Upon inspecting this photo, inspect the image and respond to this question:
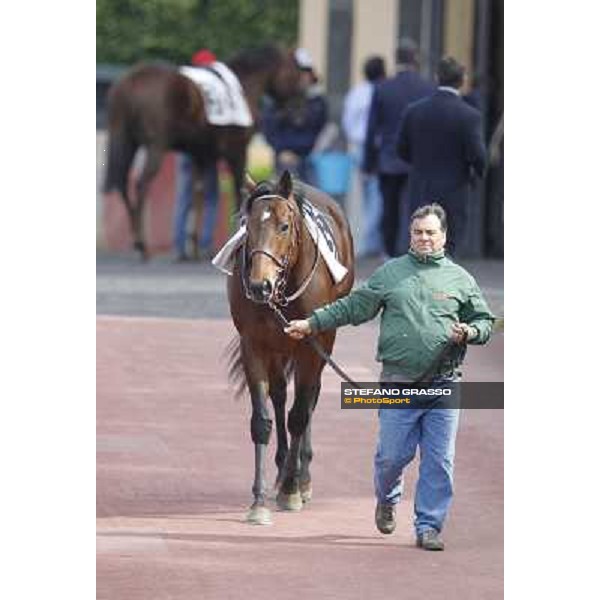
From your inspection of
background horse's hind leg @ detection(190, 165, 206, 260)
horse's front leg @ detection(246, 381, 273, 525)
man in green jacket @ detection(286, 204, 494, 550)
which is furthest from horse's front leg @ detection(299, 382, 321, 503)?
background horse's hind leg @ detection(190, 165, 206, 260)

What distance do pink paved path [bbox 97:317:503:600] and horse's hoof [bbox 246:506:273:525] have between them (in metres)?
0.05

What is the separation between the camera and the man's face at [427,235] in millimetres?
8195

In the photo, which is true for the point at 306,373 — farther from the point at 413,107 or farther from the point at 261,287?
the point at 413,107

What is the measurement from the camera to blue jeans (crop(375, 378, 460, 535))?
340 inches

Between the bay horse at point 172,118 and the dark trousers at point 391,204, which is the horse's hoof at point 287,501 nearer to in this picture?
→ the dark trousers at point 391,204

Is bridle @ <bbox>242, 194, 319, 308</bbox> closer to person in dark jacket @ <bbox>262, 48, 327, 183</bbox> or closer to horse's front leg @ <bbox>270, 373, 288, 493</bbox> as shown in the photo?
horse's front leg @ <bbox>270, 373, 288, 493</bbox>

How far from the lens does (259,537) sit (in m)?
8.95

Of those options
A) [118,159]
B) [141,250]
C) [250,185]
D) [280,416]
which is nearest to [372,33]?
[141,250]

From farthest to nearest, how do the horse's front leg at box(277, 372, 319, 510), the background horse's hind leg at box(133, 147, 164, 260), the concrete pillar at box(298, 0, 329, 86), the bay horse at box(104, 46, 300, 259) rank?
the concrete pillar at box(298, 0, 329, 86)
the background horse's hind leg at box(133, 147, 164, 260)
the bay horse at box(104, 46, 300, 259)
the horse's front leg at box(277, 372, 319, 510)

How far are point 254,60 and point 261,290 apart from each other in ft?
37.2

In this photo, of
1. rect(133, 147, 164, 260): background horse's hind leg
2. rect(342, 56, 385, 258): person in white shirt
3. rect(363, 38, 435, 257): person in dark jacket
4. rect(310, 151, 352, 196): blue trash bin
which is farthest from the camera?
rect(310, 151, 352, 196): blue trash bin

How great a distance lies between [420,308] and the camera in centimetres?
829

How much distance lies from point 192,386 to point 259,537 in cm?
323

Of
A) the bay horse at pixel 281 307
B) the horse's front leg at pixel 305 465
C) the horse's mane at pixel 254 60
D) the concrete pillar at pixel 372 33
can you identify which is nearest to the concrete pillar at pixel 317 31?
the concrete pillar at pixel 372 33
